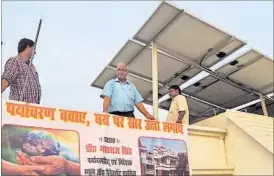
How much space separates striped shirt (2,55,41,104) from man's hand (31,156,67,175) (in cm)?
93

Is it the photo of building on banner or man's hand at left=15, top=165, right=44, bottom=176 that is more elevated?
the photo of building on banner

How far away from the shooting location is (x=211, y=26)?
6590 millimetres

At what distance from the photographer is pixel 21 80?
4637 millimetres

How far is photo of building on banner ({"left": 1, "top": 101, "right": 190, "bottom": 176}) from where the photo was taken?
3.93m

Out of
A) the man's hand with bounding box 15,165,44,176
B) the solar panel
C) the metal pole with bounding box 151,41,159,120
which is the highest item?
the solar panel

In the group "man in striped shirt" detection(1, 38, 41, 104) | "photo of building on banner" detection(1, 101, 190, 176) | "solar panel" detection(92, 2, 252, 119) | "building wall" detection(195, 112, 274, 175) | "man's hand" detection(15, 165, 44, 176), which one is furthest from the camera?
"solar panel" detection(92, 2, 252, 119)

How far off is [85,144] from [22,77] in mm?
1162

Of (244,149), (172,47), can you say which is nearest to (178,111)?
(244,149)

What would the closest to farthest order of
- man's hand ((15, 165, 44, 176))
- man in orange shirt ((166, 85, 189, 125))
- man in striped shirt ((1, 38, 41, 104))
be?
1. man's hand ((15, 165, 44, 176))
2. man in striped shirt ((1, 38, 41, 104))
3. man in orange shirt ((166, 85, 189, 125))

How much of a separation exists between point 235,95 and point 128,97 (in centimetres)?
429

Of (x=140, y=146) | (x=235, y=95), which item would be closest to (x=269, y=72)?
(x=235, y=95)

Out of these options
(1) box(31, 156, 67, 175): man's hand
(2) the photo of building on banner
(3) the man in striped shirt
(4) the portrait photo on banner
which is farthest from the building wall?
(3) the man in striped shirt

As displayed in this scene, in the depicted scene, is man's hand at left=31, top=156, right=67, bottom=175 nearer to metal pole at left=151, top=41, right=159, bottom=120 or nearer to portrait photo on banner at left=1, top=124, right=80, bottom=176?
portrait photo on banner at left=1, top=124, right=80, bottom=176

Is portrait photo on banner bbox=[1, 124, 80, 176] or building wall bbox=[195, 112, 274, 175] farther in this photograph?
building wall bbox=[195, 112, 274, 175]
